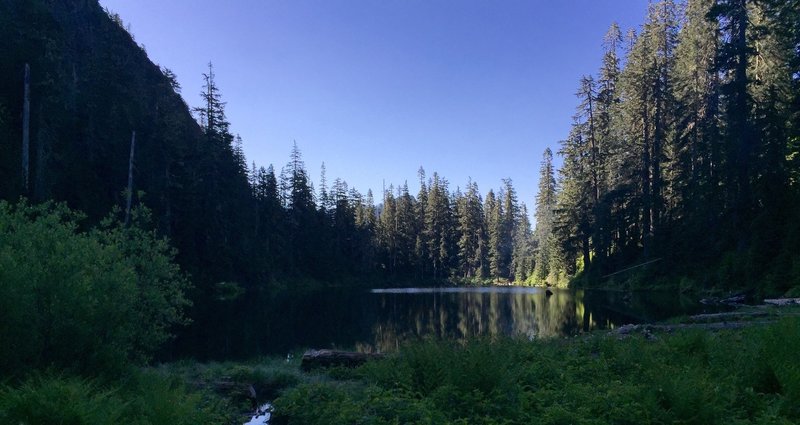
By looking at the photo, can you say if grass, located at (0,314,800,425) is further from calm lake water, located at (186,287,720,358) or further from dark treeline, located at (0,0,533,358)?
dark treeline, located at (0,0,533,358)

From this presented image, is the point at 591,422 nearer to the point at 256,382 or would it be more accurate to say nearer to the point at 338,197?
the point at 256,382

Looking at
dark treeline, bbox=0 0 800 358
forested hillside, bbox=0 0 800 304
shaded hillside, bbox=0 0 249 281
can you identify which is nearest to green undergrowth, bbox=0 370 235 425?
dark treeline, bbox=0 0 800 358

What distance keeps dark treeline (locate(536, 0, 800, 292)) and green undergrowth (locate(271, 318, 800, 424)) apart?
18261mm

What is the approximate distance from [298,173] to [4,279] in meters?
86.0

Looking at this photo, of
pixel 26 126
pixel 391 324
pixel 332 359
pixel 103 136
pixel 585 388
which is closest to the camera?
pixel 585 388

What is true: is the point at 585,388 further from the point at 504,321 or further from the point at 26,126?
the point at 26,126

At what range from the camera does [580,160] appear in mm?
64188

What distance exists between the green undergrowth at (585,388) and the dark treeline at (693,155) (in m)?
18.3

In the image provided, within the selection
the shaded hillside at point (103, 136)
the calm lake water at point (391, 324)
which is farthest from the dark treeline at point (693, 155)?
the shaded hillside at point (103, 136)

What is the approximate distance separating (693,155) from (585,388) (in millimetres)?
43208

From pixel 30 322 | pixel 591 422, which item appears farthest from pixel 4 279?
pixel 591 422

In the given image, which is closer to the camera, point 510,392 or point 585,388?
point 585,388

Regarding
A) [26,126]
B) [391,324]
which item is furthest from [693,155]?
[26,126]

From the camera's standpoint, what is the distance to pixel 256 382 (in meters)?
11.5
